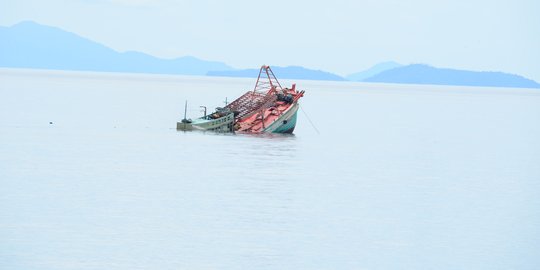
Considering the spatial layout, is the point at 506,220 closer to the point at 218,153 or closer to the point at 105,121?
the point at 218,153

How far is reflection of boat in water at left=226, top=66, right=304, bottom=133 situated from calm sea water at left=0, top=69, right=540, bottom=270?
3355mm

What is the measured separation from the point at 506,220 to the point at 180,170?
19.9 meters

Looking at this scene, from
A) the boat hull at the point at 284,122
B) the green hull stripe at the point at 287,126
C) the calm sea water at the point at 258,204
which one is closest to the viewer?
the calm sea water at the point at 258,204

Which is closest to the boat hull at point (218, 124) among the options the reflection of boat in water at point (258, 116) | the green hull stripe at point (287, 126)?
the reflection of boat in water at point (258, 116)

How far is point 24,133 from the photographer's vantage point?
76.7 m

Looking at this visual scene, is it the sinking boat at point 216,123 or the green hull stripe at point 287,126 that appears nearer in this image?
the sinking boat at point 216,123

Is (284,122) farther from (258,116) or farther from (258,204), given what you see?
(258,204)

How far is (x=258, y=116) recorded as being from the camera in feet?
270

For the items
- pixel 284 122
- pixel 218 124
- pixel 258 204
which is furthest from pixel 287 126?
pixel 258 204

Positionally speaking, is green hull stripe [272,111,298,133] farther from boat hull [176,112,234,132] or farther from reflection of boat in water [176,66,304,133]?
boat hull [176,112,234,132]

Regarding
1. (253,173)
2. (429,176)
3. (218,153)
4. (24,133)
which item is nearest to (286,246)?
(253,173)

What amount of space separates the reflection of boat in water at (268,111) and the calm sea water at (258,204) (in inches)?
132

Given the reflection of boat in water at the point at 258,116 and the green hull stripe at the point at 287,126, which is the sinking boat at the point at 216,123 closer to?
the reflection of boat in water at the point at 258,116

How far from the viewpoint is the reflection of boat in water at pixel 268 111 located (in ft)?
261
